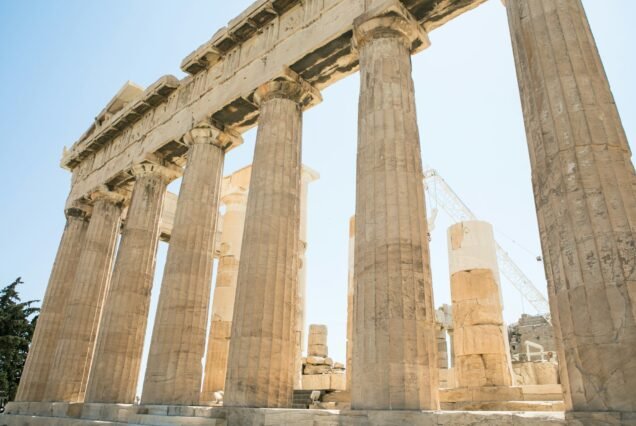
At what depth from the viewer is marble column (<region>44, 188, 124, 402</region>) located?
1966 cm

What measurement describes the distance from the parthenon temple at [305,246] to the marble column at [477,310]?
0.24ft

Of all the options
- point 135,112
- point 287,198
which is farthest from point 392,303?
point 135,112

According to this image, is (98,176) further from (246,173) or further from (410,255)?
(410,255)

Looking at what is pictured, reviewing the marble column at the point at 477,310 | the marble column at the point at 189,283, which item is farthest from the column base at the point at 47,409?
the marble column at the point at 477,310

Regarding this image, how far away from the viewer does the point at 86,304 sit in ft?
68.5

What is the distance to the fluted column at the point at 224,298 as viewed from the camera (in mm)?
21167

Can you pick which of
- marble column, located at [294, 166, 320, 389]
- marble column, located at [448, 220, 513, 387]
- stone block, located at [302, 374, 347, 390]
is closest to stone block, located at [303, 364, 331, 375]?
stone block, located at [302, 374, 347, 390]

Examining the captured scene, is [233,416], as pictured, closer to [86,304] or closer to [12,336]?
[86,304]

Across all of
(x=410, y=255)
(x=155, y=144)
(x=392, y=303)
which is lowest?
(x=392, y=303)

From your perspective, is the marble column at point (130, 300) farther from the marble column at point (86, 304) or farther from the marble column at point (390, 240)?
the marble column at point (390, 240)

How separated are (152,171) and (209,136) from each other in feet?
13.3

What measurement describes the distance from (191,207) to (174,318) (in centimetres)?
404

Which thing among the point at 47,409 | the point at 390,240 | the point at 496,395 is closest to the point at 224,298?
the point at 47,409

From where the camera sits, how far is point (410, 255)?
9.92 m
